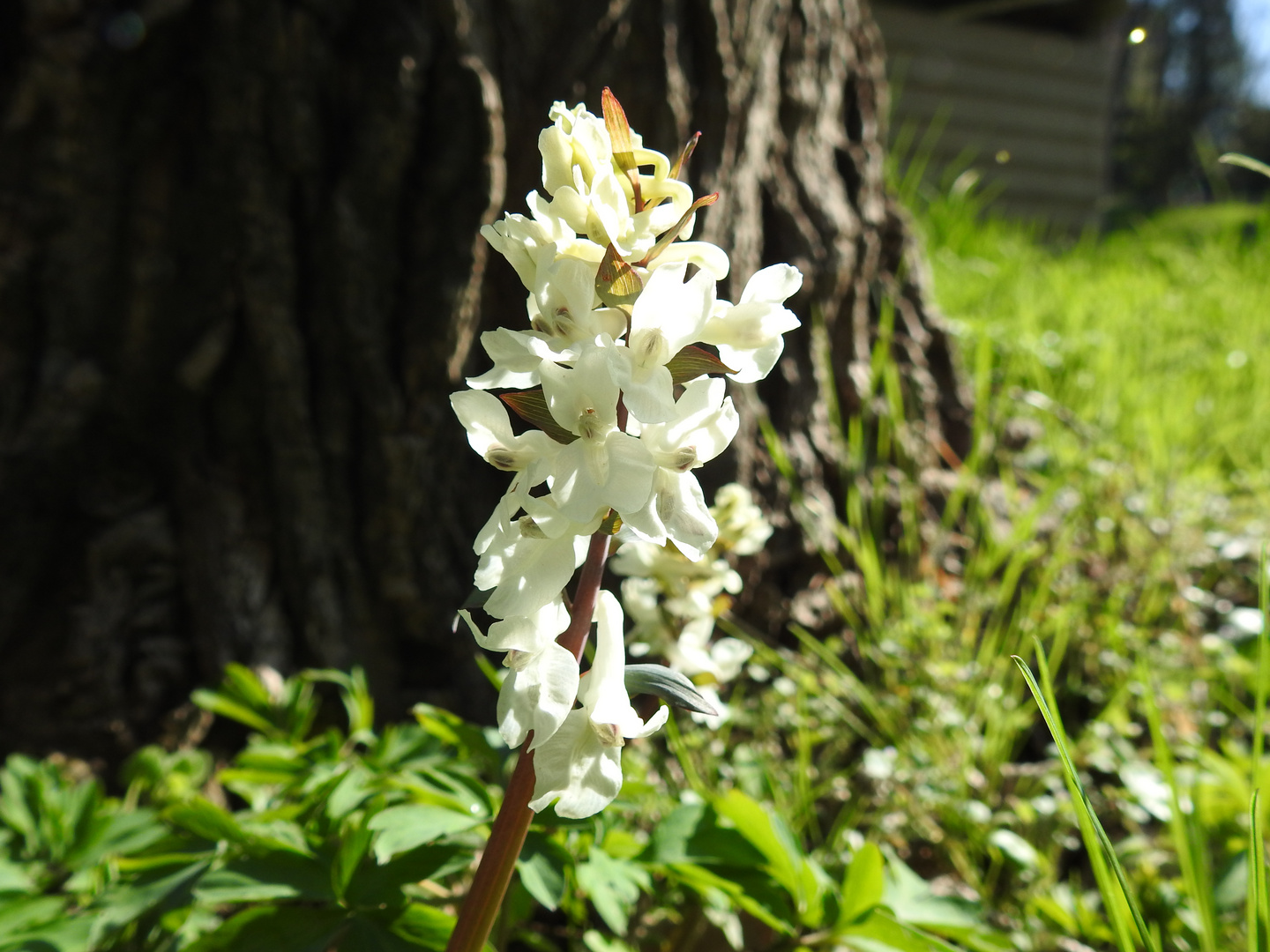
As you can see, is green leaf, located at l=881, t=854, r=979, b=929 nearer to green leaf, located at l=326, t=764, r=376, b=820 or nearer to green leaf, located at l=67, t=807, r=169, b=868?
green leaf, located at l=326, t=764, r=376, b=820

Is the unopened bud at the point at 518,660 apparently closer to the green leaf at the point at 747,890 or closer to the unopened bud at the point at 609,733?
the unopened bud at the point at 609,733

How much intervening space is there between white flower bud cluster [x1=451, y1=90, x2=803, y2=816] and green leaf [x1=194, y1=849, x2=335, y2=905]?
1.23 feet

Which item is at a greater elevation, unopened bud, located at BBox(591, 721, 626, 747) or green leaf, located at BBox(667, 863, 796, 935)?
unopened bud, located at BBox(591, 721, 626, 747)

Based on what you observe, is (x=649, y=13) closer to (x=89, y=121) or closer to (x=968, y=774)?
(x=89, y=121)

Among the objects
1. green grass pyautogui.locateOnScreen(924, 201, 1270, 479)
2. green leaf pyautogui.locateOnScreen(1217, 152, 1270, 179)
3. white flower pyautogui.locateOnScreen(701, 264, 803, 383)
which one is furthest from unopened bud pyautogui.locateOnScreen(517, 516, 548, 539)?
green grass pyautogui.locateOnScreen(924, 201, 1270, 479)

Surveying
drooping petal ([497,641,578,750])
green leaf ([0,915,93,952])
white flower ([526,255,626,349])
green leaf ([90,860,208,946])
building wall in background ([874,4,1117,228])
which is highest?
building wall in background ([874,4,1117,228])

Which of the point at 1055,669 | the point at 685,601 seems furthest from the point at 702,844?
the point at 1055,669

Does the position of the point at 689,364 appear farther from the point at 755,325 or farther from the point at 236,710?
the point at 236,710

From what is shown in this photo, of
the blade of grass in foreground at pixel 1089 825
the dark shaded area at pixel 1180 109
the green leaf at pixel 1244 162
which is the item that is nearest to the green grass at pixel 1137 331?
the green leaf at pixel 1244 162

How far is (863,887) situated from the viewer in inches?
40.3

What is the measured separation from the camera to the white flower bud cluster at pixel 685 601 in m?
1.17

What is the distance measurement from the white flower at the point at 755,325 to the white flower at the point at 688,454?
6 centimetres

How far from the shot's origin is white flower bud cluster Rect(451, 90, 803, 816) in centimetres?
71

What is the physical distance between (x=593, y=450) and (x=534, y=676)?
0.65 ft
